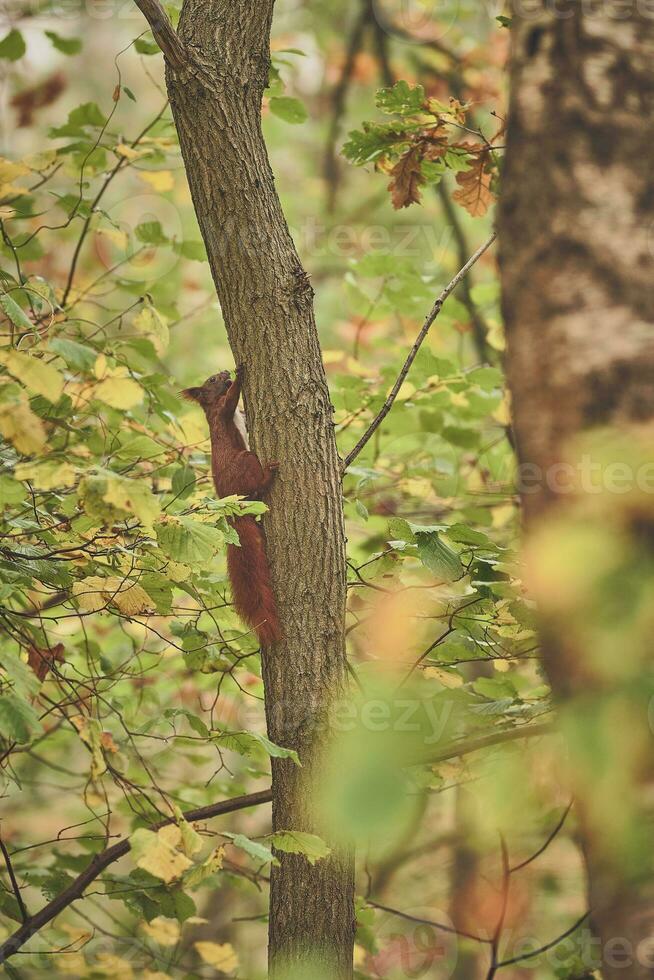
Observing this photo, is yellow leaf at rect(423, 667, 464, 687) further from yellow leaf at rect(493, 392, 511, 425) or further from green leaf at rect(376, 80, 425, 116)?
green leaf at rect(376, 80, 425, 116)

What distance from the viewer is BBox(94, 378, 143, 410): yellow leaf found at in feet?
5.10

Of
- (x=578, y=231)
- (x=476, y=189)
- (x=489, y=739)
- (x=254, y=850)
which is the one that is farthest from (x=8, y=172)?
(x=489, y=739)

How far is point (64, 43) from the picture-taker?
277 cm

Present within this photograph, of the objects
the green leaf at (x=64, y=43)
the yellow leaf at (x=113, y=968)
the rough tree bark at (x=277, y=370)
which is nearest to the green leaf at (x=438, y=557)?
the rough tree bark at (x=277, y=370)

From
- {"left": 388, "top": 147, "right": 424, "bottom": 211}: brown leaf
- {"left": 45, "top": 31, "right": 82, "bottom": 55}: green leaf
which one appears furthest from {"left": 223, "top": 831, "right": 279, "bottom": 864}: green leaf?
{"left": 45, "top": 31, "right": 82, "bottom": 55}: green leaf

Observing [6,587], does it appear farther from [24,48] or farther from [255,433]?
[24,48]

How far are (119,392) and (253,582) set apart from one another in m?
0.64

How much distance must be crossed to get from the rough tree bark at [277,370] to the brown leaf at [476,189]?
0.61 m

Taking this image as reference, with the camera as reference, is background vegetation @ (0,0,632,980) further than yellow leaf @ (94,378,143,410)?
No

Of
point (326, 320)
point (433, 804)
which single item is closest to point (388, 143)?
point (326, 320)

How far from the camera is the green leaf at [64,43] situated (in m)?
2.74

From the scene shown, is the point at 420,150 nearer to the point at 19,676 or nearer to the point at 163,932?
the point at 19,676

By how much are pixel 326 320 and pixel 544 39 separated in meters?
5.25

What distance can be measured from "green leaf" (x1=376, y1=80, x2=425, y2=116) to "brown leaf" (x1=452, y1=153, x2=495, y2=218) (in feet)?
0.79
